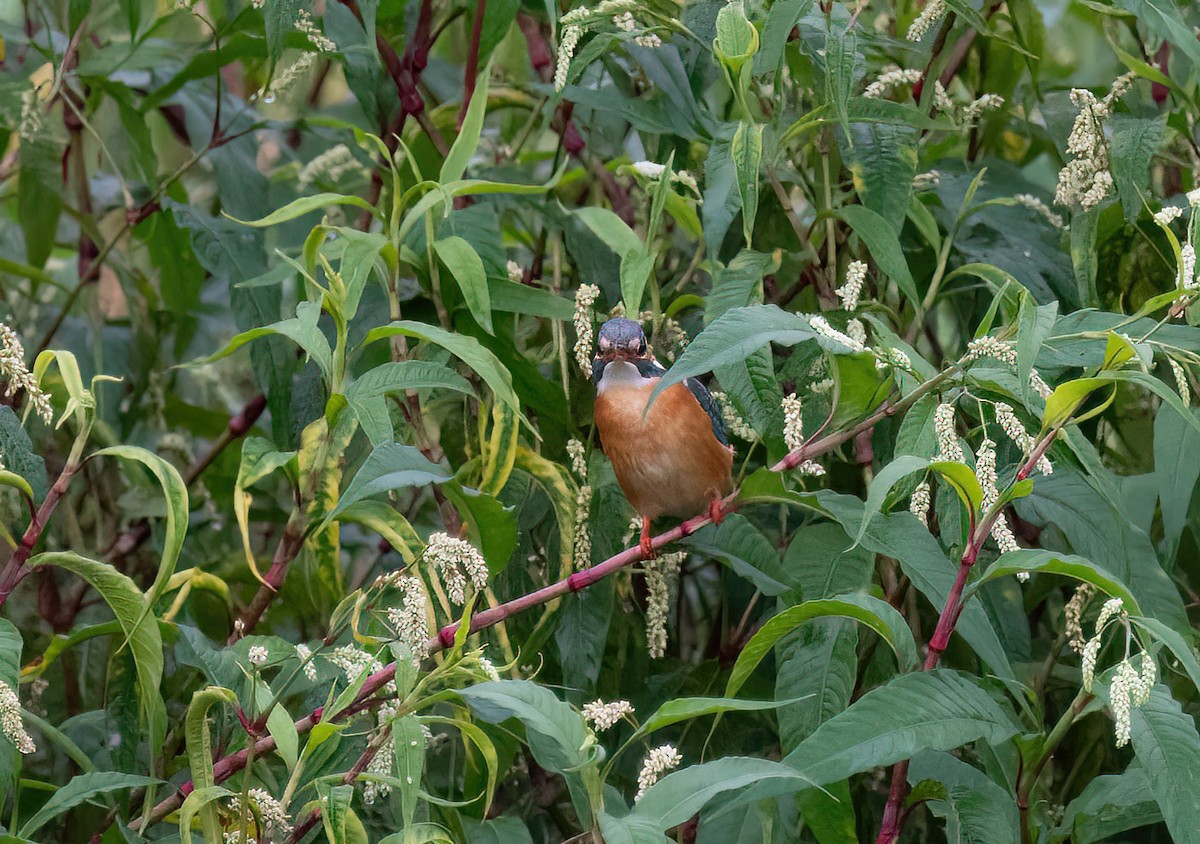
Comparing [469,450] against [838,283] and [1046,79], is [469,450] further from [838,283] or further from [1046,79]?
[1046,79]

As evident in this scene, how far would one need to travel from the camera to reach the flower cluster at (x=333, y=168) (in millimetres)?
3215

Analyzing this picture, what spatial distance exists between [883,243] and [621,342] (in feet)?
2.01

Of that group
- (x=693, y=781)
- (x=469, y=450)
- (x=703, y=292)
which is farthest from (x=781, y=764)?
(x=703, y=292)

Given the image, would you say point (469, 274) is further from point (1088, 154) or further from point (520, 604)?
point (1088, 154)

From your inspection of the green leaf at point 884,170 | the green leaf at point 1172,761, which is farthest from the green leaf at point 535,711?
the green leaf at point 884,170

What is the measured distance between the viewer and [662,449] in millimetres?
2904

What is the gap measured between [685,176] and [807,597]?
0.83m

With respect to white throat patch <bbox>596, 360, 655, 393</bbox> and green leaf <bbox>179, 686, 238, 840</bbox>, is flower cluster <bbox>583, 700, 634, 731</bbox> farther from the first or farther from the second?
white throat patch <bbox>596, 360, 655, 393</bbox>

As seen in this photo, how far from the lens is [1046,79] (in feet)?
10.8

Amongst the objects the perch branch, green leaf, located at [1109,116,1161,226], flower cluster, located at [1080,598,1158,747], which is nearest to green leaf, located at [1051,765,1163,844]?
flower cluster, located at [1080,598,1158,747]

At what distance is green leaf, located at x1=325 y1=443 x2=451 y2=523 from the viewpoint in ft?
6.03

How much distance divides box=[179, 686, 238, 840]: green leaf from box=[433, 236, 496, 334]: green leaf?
29.3 inches

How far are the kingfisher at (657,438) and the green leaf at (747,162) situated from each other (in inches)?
26.8

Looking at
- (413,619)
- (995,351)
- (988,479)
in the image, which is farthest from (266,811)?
(995,351)
